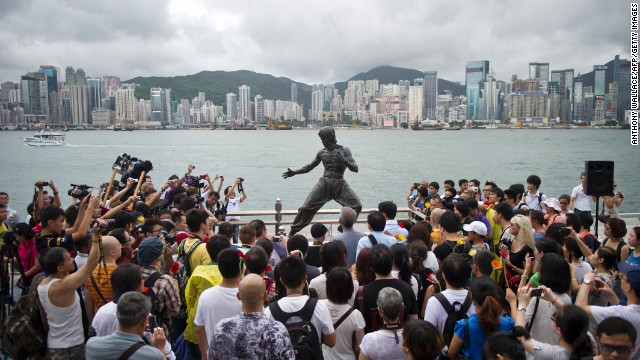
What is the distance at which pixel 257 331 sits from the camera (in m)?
3.19

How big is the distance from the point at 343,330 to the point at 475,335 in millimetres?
991

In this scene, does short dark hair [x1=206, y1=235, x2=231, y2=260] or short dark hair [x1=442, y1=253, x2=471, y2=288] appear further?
short dark hair [x1=206, y1=235, x2=231, y2=260]

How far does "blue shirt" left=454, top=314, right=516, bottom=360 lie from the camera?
3594 millimetres

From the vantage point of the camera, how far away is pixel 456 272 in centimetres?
406

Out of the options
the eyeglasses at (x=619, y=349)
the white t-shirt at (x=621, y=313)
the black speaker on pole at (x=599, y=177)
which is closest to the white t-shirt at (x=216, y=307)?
the eyeglasses at (x=619, y=349)

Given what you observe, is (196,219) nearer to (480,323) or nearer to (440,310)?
(440,310)

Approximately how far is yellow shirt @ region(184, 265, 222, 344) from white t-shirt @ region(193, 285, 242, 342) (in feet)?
1.31

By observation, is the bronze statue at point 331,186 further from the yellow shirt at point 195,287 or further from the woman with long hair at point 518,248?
the yellow shirt at point 195,287

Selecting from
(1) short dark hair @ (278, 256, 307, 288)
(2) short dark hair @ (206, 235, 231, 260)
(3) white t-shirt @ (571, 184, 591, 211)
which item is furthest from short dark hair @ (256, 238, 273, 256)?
(3) white t-shirt @ (571, 184, 591, 211)

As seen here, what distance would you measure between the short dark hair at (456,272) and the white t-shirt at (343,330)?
80cm

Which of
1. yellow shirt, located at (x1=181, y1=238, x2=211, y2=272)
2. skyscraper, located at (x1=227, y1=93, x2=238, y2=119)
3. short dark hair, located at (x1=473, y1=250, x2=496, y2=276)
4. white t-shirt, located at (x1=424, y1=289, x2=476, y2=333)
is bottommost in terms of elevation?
white t-shirt, located at (x1=424, y1=289, x2=476, y2=333)

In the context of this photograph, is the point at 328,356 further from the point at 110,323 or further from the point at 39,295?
the point at 39,295

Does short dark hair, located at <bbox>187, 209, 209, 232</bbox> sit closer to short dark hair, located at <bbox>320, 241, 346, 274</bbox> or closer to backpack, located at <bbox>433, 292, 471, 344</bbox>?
short dark hair, located at <bbox>320, 241, 346, 274</bbox>

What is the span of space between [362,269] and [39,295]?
2698 millimetres
